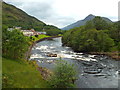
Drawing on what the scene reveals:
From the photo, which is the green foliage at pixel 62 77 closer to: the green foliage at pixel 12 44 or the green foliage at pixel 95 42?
the green foliage at pixel 12 44

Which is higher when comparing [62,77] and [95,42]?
[95,42]

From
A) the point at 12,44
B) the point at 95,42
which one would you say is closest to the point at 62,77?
the point at 12,44

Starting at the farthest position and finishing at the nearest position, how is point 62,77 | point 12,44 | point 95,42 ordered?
point 95,42 < point 12,44 < point 62,77

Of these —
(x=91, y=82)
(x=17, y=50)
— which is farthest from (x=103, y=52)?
(x=17, y=50)

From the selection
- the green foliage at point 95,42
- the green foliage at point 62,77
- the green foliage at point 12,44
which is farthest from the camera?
the green foliage at point 95,42

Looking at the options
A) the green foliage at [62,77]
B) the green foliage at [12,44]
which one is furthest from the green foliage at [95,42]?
the green foliage at [62,77]

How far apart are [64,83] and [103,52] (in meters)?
57.8

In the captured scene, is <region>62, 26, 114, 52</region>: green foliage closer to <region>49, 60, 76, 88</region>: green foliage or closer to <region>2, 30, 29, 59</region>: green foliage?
<region>2, 30, 29, 59</region>: green foliage

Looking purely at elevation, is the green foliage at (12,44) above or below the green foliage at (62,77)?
above

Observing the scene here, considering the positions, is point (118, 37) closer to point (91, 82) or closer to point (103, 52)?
point (103, 52)

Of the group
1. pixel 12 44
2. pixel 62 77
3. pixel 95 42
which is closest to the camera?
pixel 62 77

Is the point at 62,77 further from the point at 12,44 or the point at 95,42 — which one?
the point at 95,42

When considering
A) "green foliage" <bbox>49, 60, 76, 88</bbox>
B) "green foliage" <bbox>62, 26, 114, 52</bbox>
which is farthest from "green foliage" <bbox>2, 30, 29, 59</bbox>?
"green foliage" <bbox>62, 26, 114, 52</bbox>

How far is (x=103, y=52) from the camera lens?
82.0 metres
